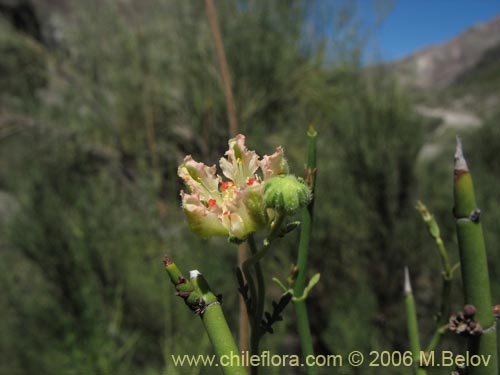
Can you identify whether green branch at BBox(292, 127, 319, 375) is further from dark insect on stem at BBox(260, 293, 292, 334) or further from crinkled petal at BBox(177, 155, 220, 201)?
crinkled petal at BBox(177, 155, 220, 201)

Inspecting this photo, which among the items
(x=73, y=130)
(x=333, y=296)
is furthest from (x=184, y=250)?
(x=73, y=130)

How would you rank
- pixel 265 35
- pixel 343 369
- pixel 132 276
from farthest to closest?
pixel 265 35 → pixel 132 276 → pixel 343 369

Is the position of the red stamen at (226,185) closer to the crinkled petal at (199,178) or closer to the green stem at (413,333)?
the crinkled petal at (199,178)

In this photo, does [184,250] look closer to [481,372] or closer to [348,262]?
[348,262]

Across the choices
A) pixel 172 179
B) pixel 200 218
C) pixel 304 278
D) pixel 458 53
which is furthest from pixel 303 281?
pixel 458 53

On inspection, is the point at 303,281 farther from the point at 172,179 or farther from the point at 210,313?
the point at 172,179

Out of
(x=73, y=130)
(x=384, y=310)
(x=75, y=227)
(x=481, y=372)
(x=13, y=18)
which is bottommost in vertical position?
(x=481, y=372)

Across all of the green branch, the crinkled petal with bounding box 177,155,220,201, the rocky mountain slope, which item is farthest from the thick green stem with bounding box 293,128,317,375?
the rocky mountain slope
